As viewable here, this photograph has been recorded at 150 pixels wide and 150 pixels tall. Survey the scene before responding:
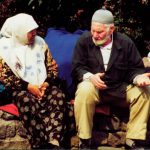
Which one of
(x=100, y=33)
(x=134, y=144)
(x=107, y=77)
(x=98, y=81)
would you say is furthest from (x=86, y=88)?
(x=134, y=144)

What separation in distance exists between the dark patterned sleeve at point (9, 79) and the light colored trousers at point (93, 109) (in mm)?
708

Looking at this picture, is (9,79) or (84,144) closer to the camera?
(84,144)

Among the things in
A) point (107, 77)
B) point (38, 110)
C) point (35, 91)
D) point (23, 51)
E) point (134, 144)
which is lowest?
point (134, 144)

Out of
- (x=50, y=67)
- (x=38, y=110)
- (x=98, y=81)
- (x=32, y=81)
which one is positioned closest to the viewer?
(x=98, y=81)

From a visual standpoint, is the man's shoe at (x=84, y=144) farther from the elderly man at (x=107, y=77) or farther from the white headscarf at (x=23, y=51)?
the white headscarf at (x=23, y=51)

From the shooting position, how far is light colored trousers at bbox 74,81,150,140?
6859 millimetres

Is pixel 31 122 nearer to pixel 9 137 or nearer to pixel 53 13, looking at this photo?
pixel 9 137

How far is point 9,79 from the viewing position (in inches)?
279

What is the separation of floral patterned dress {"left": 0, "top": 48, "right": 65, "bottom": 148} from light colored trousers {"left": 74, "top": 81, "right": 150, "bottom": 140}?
0.23 metres

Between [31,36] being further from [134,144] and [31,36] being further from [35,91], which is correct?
[134,144]

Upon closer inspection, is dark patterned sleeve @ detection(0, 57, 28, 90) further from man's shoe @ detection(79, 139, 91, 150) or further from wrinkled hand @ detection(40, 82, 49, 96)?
man's shoe @ detection(79, 139, 91, 150)

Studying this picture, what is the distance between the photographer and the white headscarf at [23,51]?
7.21 metres

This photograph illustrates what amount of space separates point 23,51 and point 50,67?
1.26ft

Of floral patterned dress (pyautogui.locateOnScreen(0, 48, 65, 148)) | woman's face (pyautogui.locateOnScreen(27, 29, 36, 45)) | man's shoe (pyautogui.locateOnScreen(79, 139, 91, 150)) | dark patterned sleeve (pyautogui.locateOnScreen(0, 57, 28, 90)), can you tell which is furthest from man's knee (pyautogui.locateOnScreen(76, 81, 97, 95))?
woman's face (pyautogui.locateOnScreen(27, 29, 36, 45))
